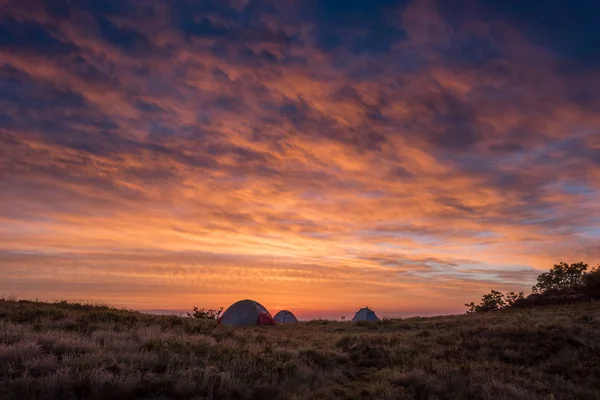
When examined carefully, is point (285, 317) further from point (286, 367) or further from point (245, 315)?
point (286, 367)

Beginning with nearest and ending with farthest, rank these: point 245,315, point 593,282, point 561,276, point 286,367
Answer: point 286,367 → point 245,315 → point 593,282 → point 561,276

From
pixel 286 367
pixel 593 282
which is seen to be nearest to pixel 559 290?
pixel 593 282

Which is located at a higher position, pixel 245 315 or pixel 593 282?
pixel 593 282

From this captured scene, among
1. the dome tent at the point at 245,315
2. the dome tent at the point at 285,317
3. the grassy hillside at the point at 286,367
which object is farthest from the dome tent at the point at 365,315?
the grassy hillside at the point at 286,367

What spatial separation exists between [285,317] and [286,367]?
31.6 metres

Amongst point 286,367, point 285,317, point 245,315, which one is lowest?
point 285,317

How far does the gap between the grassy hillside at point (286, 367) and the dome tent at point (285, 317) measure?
24085 mm

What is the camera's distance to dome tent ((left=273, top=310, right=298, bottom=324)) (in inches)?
1629

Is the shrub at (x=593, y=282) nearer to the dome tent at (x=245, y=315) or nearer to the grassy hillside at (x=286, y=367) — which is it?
the grassy hillside at (x=286, y=367)

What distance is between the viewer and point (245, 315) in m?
34.9

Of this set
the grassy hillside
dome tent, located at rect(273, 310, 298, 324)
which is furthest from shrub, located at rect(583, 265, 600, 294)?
dome tent, located at rect(273, 310, 298, 324)

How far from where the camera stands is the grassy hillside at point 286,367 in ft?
26.8

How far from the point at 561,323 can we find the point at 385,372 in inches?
537

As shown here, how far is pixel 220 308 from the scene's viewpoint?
154 ft
